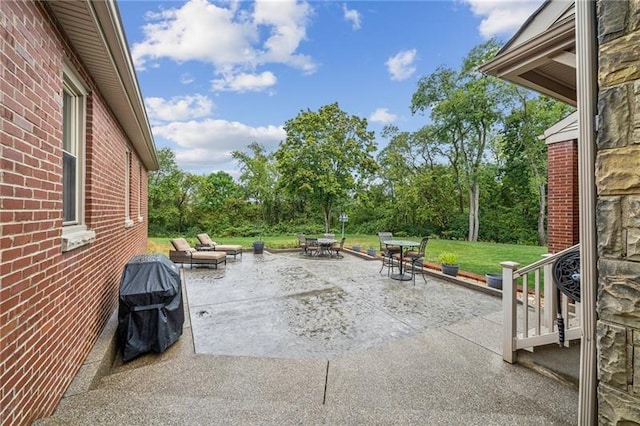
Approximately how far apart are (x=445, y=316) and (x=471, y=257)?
683cm

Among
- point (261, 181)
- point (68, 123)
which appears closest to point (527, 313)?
point (68, 123)

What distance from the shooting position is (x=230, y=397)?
2.42 metres

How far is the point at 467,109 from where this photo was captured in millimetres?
16234

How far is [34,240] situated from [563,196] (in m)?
7.04

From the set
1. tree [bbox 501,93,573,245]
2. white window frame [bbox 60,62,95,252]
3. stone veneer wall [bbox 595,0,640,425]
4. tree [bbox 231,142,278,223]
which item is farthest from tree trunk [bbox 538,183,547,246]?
white window frame [bbox 60,62,95,252]

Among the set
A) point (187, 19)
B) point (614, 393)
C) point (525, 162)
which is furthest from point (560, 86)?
point (525, 162)

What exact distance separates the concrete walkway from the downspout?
0.67m

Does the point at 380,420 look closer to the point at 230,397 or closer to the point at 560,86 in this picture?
the point at 230,397

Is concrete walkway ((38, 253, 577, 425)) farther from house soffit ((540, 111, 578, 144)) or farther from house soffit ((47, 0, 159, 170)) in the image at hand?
house soffit ((540, 111, 578, 144))

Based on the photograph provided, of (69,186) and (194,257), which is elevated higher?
(69,186)

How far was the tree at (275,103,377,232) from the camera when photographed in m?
16.4

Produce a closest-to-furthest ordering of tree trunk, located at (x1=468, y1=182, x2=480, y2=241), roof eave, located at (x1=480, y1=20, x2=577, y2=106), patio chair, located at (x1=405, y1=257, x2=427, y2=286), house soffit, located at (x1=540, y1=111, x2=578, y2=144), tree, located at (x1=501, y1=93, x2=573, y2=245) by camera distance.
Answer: roof eave, located at (x1=480, y1=20, x2=577, y2=106) → house soffit, located at (x1=540, y1=111, x2=578, y2=144) → patio chair, located at (x1=405, y1=257, x2=427, y2=286) → tree, located at (x1=501, y1=93, x2=573, y2=245) → tree trunk, located at (x1=468, y1=182, x2=480, y2=241)

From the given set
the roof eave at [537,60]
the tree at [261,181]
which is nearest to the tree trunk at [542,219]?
the roof eave at [537,60]

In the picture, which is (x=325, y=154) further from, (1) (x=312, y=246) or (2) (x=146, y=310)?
(2) (x=146, y=310)
